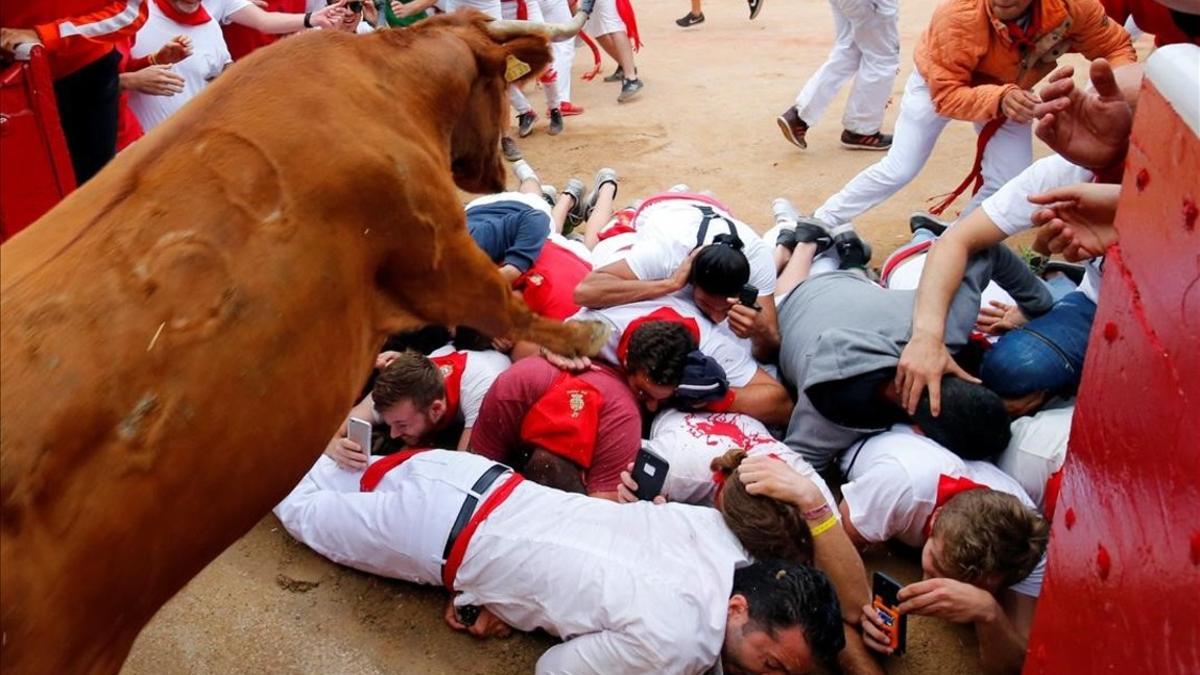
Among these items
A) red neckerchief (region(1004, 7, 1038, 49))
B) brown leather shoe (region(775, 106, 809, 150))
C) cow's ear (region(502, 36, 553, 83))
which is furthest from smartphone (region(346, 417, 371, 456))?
brown leather shoe (region(775, 106, 809, 150))

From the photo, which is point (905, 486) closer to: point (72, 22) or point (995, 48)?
point (995, 48)

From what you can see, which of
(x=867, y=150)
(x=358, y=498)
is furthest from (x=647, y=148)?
(x=358, y=498)

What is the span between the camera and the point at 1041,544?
3.05m

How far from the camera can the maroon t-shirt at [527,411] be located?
3646mm

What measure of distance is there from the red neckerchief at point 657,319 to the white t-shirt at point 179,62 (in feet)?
8.96

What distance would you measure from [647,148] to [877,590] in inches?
186

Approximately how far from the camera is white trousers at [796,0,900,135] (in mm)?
6605

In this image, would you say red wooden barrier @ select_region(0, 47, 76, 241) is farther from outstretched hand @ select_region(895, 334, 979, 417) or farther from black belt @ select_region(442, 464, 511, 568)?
outstretched hand @ select_region(895, 334, 979, 417)

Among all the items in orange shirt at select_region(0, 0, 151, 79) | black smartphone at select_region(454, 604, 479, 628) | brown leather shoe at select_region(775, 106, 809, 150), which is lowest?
brown leather shoe at select_region(775, 106, 809, 150)

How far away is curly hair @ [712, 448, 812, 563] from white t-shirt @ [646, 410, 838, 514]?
0.30m

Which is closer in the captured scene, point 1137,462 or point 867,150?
point 1137,462

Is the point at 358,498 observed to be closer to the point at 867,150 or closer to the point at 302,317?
the point at 302,317

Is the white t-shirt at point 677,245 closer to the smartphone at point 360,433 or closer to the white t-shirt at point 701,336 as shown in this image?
the white t-shirt at point 701,336

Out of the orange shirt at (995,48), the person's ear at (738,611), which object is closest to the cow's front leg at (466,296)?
the person's ear at (738,611)
